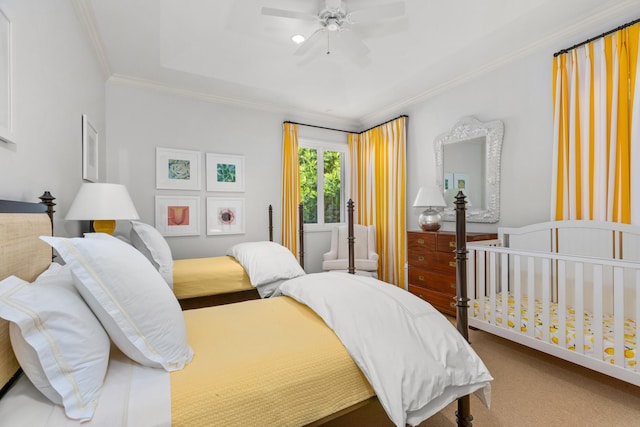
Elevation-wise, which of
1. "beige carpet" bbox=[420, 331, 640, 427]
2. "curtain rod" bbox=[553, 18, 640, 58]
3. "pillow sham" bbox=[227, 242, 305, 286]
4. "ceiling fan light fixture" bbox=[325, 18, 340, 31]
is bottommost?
"beige carpet" bbox=[420, 331, 640, 427]

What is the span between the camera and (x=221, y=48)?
278 centimetres

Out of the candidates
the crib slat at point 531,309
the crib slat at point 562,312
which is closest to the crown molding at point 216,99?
the crib slat at point 531,309

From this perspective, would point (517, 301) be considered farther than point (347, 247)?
No

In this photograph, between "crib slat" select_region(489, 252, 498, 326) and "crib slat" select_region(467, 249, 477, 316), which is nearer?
"crib slat" select_region(489, 252, 498, 326)

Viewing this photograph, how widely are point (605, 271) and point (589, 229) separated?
327 millimetres

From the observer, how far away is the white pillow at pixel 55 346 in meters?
0.77

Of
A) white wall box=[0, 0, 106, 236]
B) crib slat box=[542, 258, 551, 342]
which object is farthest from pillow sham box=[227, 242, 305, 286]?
crib slat box=[542, 258, 551, 342]

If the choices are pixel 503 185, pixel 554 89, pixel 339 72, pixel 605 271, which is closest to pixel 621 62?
pixel 554 89

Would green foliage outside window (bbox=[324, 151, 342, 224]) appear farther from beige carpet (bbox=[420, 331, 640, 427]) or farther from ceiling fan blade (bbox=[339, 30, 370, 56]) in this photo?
beige carpet (bbox=[420, 331, 640, 427])

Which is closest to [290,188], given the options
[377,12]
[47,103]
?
[377,12]

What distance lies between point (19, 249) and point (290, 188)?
10.9 ft

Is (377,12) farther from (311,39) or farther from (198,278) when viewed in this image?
(198,278)

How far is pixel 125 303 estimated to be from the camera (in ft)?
3.18

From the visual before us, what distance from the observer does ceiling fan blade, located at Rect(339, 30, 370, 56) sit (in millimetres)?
2402
